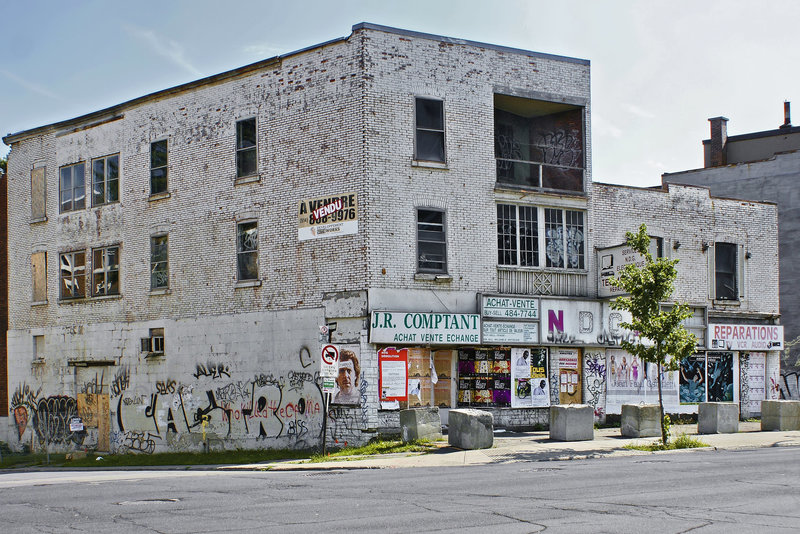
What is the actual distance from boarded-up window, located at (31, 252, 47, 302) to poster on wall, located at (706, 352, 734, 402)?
23184 millimetres

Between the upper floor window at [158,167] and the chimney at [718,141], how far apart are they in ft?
82.3

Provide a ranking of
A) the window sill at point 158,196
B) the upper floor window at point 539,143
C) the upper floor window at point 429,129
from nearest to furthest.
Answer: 1. the upper floor window at point 429,129
2. the upper floor window at point 539,143
3. the window sill at point 158,196

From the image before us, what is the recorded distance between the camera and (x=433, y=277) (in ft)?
80.9

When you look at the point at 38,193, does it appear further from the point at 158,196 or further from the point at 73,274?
the point at 158,196

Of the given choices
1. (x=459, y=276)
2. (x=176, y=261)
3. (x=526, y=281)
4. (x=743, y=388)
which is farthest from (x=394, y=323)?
(x=743, y=388)

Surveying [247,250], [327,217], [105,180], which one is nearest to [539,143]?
[327,217]

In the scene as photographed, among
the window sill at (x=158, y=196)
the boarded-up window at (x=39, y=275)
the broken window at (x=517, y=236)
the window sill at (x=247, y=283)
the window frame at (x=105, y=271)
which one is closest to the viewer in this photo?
the broken window at (x=517, y=236)

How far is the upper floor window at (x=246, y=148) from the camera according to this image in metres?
27.0

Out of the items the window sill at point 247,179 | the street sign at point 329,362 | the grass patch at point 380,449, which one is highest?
the window sill at point 247,179

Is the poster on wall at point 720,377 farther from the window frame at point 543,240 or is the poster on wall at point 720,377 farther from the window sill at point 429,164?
the window sill at point 429,164

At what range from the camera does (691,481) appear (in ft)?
45.3

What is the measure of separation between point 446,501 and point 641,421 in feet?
42.8

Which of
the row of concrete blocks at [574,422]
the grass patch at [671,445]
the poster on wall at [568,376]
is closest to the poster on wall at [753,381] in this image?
the row of concrete blocks at [574,422]

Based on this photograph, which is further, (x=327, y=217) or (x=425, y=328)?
(x=327, y=217)
